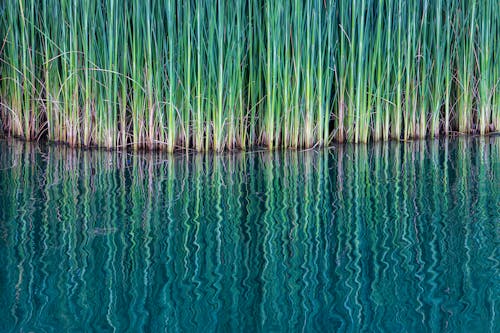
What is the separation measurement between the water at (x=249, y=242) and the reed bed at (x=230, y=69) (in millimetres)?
284

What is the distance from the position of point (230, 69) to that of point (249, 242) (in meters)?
1.84

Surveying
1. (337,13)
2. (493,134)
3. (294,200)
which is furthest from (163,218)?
(493,134)

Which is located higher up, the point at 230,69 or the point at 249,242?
the point at 230,69

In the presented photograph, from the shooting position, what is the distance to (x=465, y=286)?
2.82m

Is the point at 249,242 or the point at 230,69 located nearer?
the point at 249,242

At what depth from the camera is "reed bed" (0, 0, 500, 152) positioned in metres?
4.91

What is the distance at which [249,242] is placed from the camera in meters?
3.27

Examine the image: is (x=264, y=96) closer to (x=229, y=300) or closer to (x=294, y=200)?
(x=294, y=200)

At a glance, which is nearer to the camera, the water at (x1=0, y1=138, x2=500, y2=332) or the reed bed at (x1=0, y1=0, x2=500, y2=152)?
the water at (x1=0, y1=138, x2=500, y2=332)

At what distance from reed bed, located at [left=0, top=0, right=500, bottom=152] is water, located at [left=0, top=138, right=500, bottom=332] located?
0.93 feet

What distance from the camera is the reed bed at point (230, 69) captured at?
491 cm

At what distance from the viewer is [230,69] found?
16.1 feet

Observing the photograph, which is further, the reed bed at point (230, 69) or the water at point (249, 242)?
the reed bed at point (230, 69)

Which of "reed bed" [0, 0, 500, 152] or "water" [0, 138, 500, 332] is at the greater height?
"reed bed" [0, 0, 500, 152]
